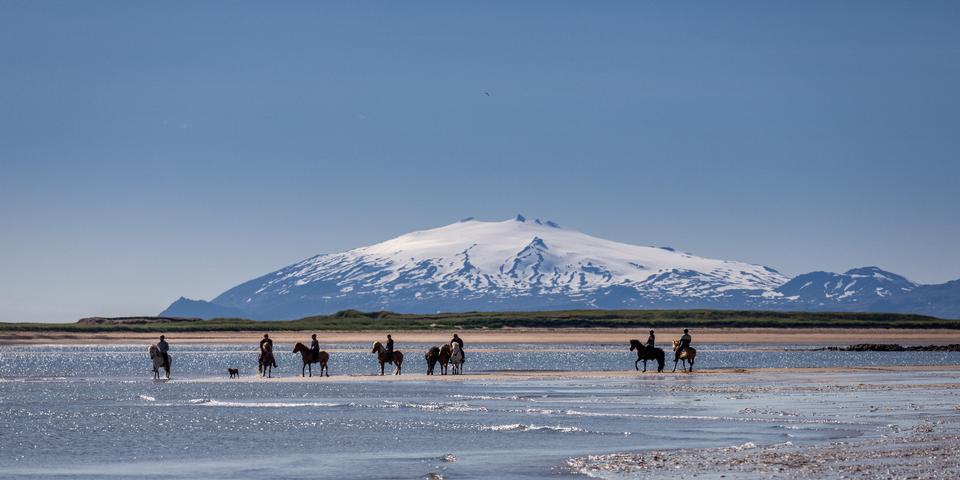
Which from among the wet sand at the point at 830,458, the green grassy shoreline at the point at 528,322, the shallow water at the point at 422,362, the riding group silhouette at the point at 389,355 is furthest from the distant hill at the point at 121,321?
the wet sand at the point at 830,458

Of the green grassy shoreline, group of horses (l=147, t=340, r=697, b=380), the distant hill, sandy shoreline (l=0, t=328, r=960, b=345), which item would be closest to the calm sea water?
group of horses (l=147, t=340, r=697, b=380)

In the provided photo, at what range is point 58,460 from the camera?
24344 mm

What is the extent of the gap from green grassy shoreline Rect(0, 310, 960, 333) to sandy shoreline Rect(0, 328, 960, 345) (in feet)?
17.3

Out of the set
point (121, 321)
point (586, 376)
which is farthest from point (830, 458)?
point (121, 321)

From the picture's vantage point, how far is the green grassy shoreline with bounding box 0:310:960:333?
145 meters

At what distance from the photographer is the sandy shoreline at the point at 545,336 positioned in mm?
115750

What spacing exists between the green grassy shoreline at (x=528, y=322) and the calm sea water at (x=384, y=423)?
93827mm

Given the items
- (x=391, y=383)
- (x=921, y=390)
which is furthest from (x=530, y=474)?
(x=391, y=383)

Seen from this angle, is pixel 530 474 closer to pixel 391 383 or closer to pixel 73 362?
pixel 391 383

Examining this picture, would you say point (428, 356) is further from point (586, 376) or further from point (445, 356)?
point (586, 376)

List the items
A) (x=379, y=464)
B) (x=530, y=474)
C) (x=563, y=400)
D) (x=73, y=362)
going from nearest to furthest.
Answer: (x=530, y=474)
(x=379, y=464)
(x=563, y=400)
(x=73, y=362)

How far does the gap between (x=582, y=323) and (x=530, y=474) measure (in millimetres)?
135291

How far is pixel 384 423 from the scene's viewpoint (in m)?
31.5

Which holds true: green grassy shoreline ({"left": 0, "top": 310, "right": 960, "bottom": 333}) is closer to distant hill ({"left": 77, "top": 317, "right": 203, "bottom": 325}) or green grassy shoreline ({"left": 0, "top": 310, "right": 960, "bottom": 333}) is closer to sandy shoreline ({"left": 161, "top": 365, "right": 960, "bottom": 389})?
distant hill ({"left": 77, "top": 317, "right": 203, "bottom": 325})
